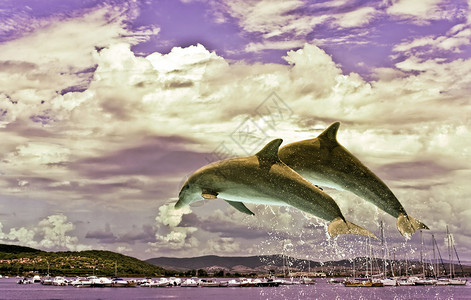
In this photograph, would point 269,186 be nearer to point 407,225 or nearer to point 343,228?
point 343,228

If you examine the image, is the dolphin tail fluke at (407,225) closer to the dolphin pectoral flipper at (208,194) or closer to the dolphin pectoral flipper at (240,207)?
the dolphin pectoral flipper at (240,207)

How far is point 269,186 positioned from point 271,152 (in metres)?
0.75

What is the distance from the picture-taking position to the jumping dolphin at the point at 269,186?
36.1ft

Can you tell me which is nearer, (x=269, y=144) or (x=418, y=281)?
(x=269, y=144)

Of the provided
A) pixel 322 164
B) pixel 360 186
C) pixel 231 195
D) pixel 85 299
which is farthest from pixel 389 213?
pixel 85 299

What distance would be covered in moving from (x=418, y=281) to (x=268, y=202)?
132 metres

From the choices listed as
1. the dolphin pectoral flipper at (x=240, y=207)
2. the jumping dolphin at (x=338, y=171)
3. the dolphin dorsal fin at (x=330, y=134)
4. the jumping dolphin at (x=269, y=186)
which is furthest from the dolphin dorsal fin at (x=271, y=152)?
the dolphin pectoral flipper at (x=240, y=207)

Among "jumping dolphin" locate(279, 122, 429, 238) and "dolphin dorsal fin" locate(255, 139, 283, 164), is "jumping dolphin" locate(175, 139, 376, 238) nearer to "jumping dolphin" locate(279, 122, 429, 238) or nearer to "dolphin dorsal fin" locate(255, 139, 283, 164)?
"dolphin dorsal fin" locate(255, 139, 283, 164)

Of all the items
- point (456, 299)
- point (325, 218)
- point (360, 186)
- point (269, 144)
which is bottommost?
point (456, 299)

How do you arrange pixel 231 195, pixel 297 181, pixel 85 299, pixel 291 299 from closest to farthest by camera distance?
pixel 297 181
pixel 231 195
pixel 85 299
pixel 291 299

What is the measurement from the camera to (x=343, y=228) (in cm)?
1066

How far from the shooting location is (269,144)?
11195mm

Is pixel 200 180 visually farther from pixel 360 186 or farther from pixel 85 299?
pixel 85 299

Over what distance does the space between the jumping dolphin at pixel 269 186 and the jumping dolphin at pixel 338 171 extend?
70 centimetres
